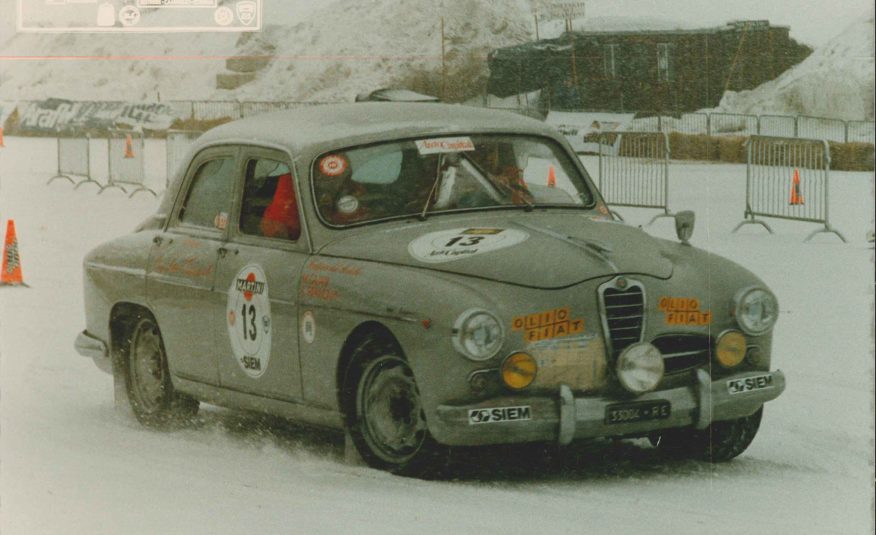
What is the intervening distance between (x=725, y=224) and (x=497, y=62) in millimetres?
2428

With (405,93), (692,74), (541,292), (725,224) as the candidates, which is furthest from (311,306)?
(725,224)

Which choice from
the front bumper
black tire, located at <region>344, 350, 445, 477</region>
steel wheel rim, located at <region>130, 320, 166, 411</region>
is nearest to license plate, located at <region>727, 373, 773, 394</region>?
the front bumper

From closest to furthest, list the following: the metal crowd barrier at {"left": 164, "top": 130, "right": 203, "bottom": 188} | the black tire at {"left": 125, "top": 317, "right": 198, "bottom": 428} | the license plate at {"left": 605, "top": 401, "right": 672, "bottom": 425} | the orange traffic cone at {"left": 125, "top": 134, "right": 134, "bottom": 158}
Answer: the license plate at {"left": 605, "top": 401, "right": 672, "bottom": 425} < the black tire at {"left": 125, "top": 317, "right": 198, "bottom": 428} < the metal crowd barrier at {"left": 164, "top": 130, "right": 203, "bottom": 188} < the orange traffic cone at {"left": 125, "top": 134, "right": 134, "bottom": 158}

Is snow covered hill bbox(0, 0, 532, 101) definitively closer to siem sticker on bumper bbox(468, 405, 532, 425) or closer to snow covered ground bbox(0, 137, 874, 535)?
snow covered ground bbox(0, 137, 874, 535)

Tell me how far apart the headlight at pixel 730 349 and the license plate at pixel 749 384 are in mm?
88

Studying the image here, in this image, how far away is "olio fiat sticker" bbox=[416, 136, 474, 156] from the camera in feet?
24.1

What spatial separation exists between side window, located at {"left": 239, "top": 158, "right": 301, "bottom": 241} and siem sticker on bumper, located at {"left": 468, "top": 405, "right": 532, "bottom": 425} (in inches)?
58.1

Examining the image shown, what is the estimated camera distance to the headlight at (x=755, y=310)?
684 centimetres

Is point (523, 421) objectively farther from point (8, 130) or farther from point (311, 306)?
point (8, 130)

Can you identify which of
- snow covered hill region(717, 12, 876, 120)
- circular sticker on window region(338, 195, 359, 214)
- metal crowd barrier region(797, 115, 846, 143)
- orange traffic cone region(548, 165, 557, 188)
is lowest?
circular sticker on window region(338, 195, 359, 214)

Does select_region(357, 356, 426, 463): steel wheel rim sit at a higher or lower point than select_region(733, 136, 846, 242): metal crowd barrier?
lower

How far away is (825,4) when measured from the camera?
307 inches

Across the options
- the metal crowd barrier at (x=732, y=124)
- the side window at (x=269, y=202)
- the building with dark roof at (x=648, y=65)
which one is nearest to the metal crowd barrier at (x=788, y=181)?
the metal crowd barrier at (x=732, y=124)

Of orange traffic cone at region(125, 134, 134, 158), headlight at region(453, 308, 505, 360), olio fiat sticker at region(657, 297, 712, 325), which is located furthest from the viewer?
orange traffic cone at region(125, 134, 134, 158)
